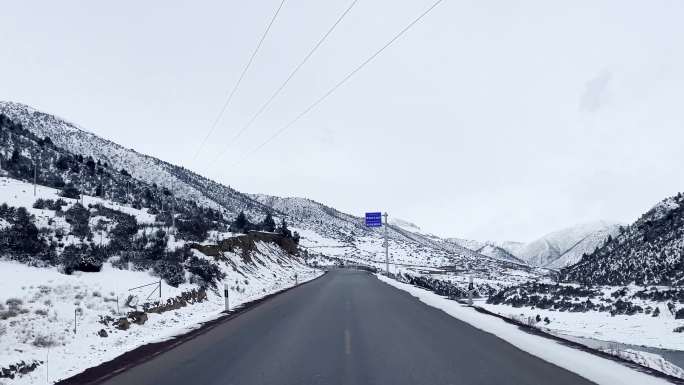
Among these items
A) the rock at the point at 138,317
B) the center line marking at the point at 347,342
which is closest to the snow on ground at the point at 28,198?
the rock at the point at 138,317

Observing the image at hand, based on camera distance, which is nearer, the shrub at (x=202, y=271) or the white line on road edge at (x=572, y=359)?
the white line on road edge at (x=572, y=359)

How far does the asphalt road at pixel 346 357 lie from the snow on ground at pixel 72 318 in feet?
6.28

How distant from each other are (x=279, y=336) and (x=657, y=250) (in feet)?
149

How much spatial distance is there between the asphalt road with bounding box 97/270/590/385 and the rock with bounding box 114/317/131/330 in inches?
108

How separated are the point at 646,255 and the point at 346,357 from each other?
4704 cm

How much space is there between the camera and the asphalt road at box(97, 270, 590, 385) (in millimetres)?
7992

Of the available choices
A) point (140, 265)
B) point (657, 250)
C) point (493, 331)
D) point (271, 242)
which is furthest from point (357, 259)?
point (493, 331)

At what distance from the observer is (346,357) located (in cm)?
964

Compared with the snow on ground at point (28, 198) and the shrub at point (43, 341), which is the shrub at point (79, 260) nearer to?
the snow on ground at point (28, 198)

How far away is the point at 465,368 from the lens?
859 centimetres

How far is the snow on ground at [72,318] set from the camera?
10.6 metres

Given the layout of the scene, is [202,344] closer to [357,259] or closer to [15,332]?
[15,332]

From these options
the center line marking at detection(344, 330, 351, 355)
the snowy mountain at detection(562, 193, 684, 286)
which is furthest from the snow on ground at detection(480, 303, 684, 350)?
the snowy mountain at detection(562, 193, 684, 286)

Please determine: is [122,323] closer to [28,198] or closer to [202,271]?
[202,271]
